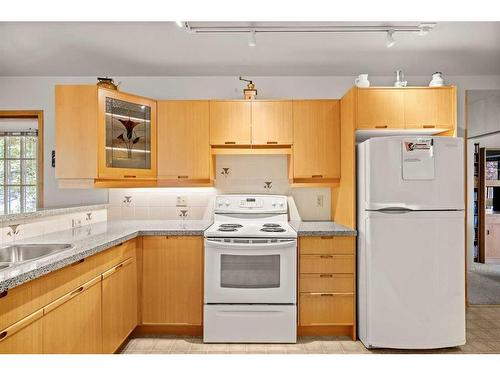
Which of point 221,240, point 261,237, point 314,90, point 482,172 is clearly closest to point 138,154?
point 221,240

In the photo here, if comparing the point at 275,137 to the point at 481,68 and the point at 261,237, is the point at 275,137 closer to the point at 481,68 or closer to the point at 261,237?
the point at 261,237

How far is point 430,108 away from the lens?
108 inches

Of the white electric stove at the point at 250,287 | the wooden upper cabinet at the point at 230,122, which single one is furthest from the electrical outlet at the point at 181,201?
the white electric stove at the point at 250,287

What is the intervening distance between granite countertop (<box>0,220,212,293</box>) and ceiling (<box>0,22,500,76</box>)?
55.5 inches

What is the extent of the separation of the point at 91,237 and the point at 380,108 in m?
2.32

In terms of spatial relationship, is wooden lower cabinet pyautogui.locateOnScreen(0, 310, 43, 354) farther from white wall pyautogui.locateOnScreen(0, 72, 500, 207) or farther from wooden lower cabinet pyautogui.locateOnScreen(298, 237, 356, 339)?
white wall pyautogui.locateOnScreen(0, 72, 500, 207)

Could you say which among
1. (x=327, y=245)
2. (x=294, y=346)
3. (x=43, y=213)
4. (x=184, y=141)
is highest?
(x=184, y=141)

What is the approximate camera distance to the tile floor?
247 centimetres

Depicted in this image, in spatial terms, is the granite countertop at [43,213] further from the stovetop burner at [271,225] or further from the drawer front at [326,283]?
the drawer front at [326,283]

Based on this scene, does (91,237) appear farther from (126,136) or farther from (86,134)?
(126,136)

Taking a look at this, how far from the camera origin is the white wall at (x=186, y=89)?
3.35 m

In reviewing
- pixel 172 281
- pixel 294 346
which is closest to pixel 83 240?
pixel 172 281

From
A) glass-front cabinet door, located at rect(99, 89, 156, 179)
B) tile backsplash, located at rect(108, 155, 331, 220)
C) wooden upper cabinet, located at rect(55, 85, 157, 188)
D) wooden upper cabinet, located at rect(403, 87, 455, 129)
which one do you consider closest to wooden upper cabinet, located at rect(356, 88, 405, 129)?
wooden upper cabinet, located at rect(403, 87, 455, 129)

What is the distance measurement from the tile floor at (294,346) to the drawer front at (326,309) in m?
0.15
